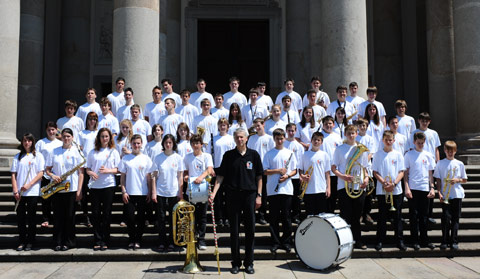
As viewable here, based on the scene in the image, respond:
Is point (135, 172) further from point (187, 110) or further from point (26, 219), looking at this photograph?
point (187, 110)

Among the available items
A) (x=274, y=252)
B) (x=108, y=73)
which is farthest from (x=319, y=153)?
(x=108, y=73)

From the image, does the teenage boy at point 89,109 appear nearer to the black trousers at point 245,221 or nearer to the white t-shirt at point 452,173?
the black trousers at point 245,221

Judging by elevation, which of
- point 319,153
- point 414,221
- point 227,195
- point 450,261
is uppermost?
point 319,153

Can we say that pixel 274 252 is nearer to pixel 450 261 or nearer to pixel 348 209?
pixel 348 209

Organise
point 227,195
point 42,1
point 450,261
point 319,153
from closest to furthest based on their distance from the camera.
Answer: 1. point 227,195
2. point 450,261
3. point 319,153
4. point 42,1

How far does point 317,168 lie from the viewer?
8195 millimetres

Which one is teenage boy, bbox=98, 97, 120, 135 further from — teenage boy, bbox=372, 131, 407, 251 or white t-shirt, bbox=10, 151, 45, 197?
teenage boy, bbox=372, 131, 407, 251

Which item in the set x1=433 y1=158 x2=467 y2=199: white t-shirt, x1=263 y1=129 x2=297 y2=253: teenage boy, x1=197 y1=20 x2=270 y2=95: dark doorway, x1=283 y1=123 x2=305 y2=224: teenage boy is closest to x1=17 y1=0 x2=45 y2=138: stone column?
x1=197 y1=20 x2=270 y2=95: dark doorway

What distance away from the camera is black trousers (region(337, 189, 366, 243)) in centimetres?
797

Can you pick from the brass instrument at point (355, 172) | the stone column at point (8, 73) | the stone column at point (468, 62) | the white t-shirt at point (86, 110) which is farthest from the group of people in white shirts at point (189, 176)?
the stone column at point (468, 62)

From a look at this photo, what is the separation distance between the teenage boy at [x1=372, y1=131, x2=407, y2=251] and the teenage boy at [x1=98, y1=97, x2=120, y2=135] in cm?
536

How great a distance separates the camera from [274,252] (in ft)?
25.7

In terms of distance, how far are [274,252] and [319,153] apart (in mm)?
1924

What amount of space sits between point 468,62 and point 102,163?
33.2ft
